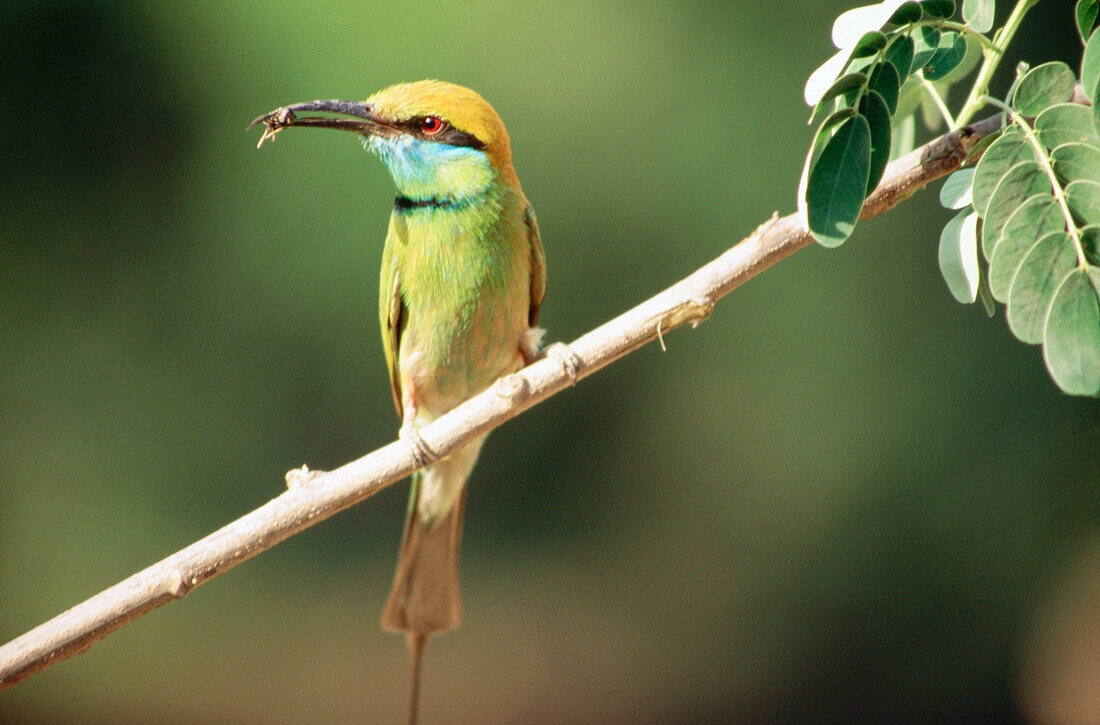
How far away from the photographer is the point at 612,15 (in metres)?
2.87

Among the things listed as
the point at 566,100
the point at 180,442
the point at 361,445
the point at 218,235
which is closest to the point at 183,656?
the point at 180,442

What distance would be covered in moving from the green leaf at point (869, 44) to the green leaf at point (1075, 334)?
11.3 inches

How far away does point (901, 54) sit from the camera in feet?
3.14

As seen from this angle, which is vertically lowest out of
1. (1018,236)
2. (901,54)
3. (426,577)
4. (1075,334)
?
(1075,334)

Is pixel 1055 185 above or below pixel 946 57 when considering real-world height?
below

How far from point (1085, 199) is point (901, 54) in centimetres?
24

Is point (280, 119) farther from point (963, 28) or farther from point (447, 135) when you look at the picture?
point (963, 28)

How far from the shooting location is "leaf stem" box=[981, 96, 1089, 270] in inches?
32.9

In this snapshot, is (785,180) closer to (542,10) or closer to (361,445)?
Result: (542,10)

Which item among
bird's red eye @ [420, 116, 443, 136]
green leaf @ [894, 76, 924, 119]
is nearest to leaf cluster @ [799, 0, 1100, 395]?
green leaf @ [894, 76, 924, 119]

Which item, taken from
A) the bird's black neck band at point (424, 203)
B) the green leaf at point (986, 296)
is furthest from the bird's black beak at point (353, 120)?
the green leaf at point (986, 296)

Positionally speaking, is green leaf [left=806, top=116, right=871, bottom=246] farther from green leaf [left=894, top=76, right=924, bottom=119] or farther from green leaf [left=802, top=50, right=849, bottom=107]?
green leaf [left=894, top=76, right=924, bottom=119]

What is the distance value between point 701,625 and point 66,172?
253cm

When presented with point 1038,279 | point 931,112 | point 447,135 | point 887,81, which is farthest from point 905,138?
point 447,135
